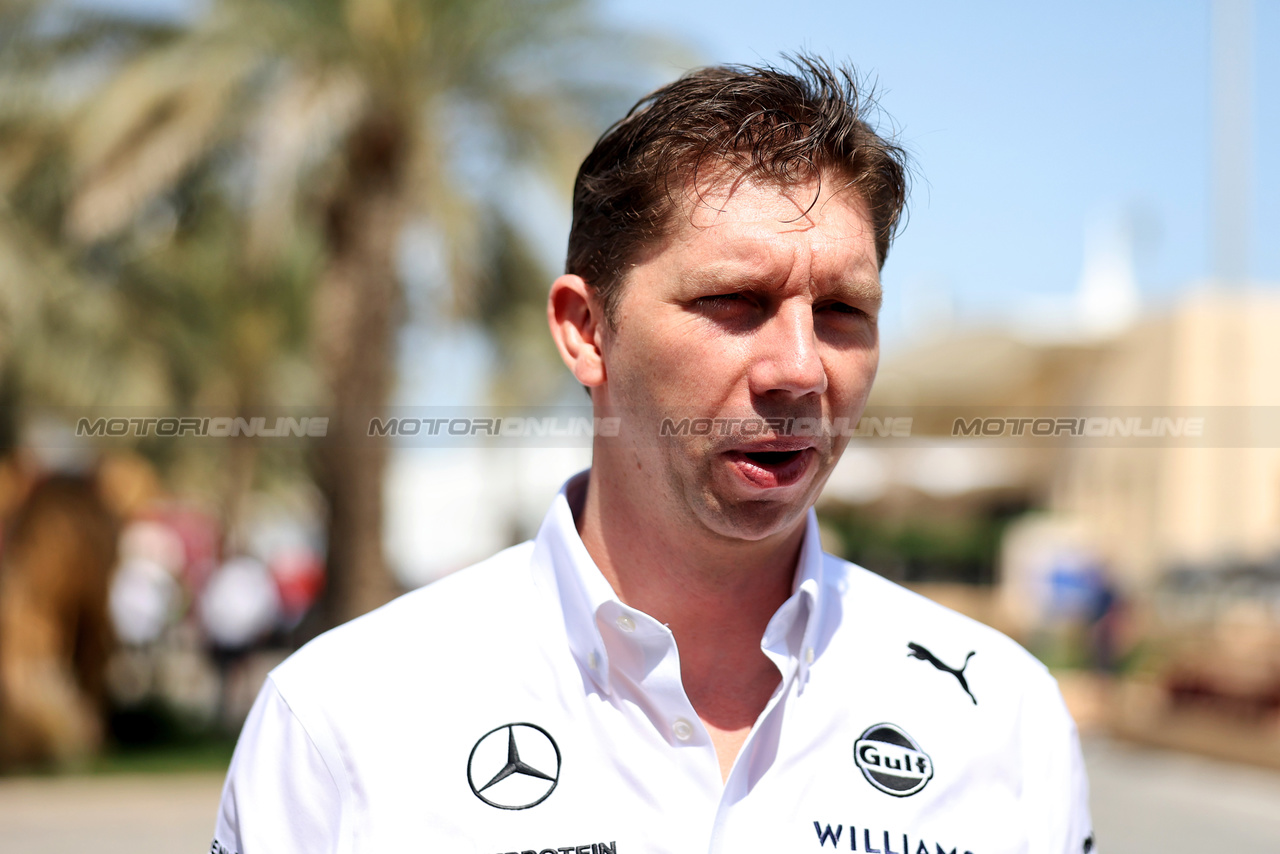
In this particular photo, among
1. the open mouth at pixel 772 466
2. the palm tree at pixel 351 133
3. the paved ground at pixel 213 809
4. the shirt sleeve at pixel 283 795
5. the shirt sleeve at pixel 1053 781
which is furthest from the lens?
the palm tree at pixel 351 133

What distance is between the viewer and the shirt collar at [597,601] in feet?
6.42

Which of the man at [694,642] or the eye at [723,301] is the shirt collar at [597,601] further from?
the eye at [723,301]

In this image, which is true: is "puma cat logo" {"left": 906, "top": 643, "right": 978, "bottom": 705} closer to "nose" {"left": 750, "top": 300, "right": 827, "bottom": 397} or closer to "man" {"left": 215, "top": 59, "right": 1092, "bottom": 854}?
"man" {"left": 215, "top": 59, "right": 1092, "bottom": 854}

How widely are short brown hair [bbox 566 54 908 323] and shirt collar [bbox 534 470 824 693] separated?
405 mm

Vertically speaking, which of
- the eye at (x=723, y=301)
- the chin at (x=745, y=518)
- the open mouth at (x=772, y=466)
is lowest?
the chin at (x=745, y=518)

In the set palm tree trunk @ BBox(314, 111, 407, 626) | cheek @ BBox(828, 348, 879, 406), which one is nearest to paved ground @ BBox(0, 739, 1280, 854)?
palm tree trunk @ BBox(314, 111, 407, 626)

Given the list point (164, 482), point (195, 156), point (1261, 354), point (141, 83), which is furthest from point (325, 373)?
point (1261, 354)

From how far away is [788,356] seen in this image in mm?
1861

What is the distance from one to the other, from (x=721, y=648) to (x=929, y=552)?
89.1ft

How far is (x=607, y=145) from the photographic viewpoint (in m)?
2.12

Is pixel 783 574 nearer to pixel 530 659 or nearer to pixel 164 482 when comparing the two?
pixel 530 659

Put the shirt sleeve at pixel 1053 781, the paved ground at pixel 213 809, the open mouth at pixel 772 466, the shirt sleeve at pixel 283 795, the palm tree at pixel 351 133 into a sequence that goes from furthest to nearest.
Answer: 1. the palm tree at pixel 351 133
2. the paved ground at pixel 213 809
3. the shirt sleeve at pixel 1053 781
4. the open mouth at pixel 772 466
5. the shirt sleeve at pixel 283 795

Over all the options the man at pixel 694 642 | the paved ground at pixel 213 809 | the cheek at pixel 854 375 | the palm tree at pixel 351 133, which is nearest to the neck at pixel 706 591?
the man at pixel 694 642

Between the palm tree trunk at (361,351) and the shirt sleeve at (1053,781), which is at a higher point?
the palm tree trunk at (361,351)
